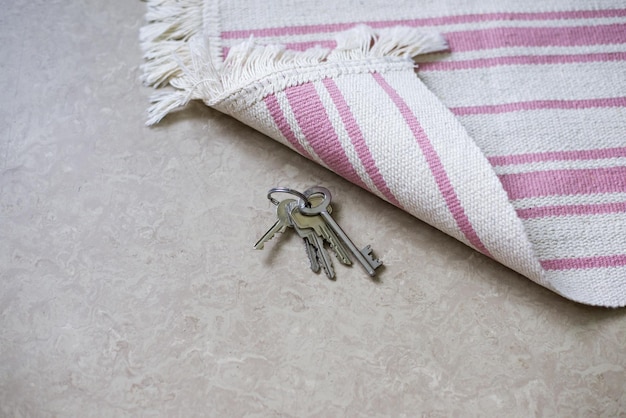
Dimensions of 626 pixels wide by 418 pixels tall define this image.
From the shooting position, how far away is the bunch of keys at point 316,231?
0.72 m

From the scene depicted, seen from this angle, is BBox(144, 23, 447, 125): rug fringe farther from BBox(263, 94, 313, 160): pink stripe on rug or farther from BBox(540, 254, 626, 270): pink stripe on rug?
BBox(540, 254, 626, 270): pink stripe on rug

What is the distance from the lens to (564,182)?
741 millimetres

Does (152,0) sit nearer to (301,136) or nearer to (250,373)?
(301,136)

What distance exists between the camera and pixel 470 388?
66 cm

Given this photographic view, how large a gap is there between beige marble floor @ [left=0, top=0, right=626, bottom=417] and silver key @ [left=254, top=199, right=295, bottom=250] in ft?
0.05

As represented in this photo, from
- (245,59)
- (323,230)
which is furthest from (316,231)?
(245,59)

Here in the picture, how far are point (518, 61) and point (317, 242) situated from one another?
0.37 meters

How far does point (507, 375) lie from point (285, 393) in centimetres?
24

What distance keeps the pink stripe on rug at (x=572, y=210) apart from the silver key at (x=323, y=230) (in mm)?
208

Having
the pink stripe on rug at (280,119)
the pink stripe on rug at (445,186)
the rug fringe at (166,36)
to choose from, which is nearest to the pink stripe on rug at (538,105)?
the pink stripe on rug at (445,186)

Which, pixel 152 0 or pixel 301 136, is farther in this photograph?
pixel 152 0

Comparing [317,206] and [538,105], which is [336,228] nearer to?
[317,206]

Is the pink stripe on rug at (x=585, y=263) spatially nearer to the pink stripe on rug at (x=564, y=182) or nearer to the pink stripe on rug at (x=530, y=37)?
the pink stripe on rug at (x=564, y=182)

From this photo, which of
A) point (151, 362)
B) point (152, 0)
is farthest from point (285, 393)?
point (152, 0)
